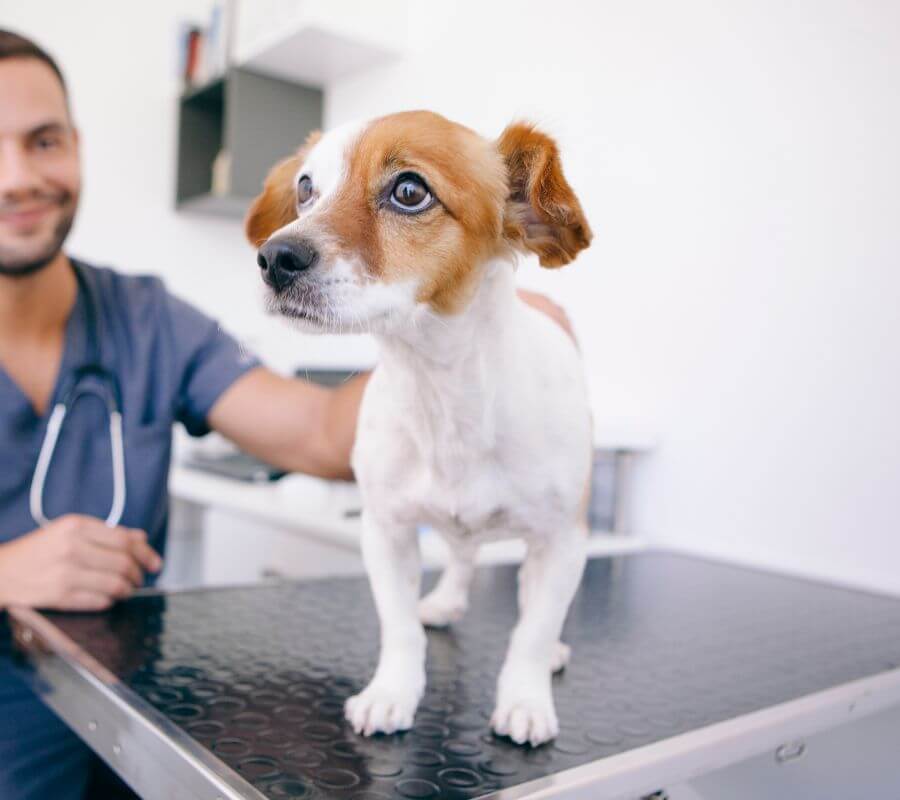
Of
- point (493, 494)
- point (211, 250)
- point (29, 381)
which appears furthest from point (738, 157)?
point (211, 250)

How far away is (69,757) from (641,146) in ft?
3.96

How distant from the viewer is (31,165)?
120 cm

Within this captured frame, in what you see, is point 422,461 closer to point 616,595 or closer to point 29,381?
point 616,595

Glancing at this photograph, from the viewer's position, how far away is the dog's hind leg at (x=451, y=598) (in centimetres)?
93

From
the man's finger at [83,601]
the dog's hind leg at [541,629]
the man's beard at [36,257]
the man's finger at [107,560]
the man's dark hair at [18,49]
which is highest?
the man's dark hair at [18,49]

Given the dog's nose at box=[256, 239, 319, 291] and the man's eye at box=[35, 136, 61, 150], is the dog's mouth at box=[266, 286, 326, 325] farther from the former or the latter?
the man's eye at box=[35, 136, 61, 150]

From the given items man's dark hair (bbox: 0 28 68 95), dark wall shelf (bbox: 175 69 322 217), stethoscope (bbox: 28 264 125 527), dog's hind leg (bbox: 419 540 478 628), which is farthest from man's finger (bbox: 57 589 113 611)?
dark wall shelf (bbox: 175 69 322 217)

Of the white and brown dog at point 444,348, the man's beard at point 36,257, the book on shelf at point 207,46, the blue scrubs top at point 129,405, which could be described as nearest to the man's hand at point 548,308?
the white and brown dog at point 444,348

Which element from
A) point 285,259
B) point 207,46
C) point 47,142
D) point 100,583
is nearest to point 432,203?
point 285,259

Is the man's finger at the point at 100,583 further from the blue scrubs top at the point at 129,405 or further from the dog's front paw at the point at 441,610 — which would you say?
the dog's front paw at the point at 441,610

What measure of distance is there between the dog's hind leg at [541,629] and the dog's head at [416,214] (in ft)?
0.69

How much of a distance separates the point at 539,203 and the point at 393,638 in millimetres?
347

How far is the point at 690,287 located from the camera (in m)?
1.46

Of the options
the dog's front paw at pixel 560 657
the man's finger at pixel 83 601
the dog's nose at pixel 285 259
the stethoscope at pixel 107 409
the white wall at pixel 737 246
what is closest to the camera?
the dog's nose at pixel 285 259
